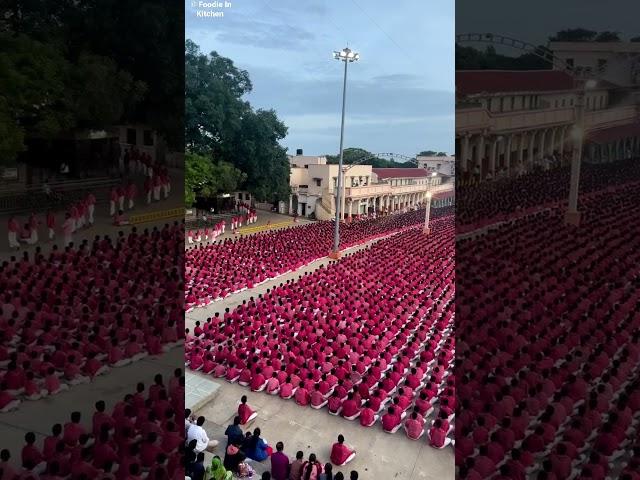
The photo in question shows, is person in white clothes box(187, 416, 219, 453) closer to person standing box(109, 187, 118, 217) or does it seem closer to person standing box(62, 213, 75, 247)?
person standing box(62, 213, 75, 247)

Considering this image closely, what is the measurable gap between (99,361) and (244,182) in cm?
2292

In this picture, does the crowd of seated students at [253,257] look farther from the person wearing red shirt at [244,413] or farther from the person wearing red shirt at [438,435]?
the person wearing red shirt at [438,435]

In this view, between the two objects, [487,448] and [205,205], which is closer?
[487,448]

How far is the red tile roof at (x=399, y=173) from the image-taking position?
3881cm

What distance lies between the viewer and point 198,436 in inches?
230

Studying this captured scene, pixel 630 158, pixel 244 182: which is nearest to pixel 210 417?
pixel 630 158

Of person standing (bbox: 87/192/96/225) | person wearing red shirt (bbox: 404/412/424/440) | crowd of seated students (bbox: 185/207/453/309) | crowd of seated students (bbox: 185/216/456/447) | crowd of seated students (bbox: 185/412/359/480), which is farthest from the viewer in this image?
crowd of seated students (bbox: 185/207/453/309)

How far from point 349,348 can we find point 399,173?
33460 mm

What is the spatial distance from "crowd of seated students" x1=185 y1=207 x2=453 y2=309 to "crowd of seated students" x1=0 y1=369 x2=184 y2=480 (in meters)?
6.68

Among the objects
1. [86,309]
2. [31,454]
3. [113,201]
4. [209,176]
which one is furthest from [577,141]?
[209,176]

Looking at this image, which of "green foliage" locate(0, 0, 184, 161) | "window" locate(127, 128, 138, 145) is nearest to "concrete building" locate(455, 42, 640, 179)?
"green foliage" locate(0, 0, 184, 161)

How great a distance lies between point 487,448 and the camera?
220 inches

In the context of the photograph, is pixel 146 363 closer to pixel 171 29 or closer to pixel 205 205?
pixel 171 29

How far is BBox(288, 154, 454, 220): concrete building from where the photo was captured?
31156 millimetres
